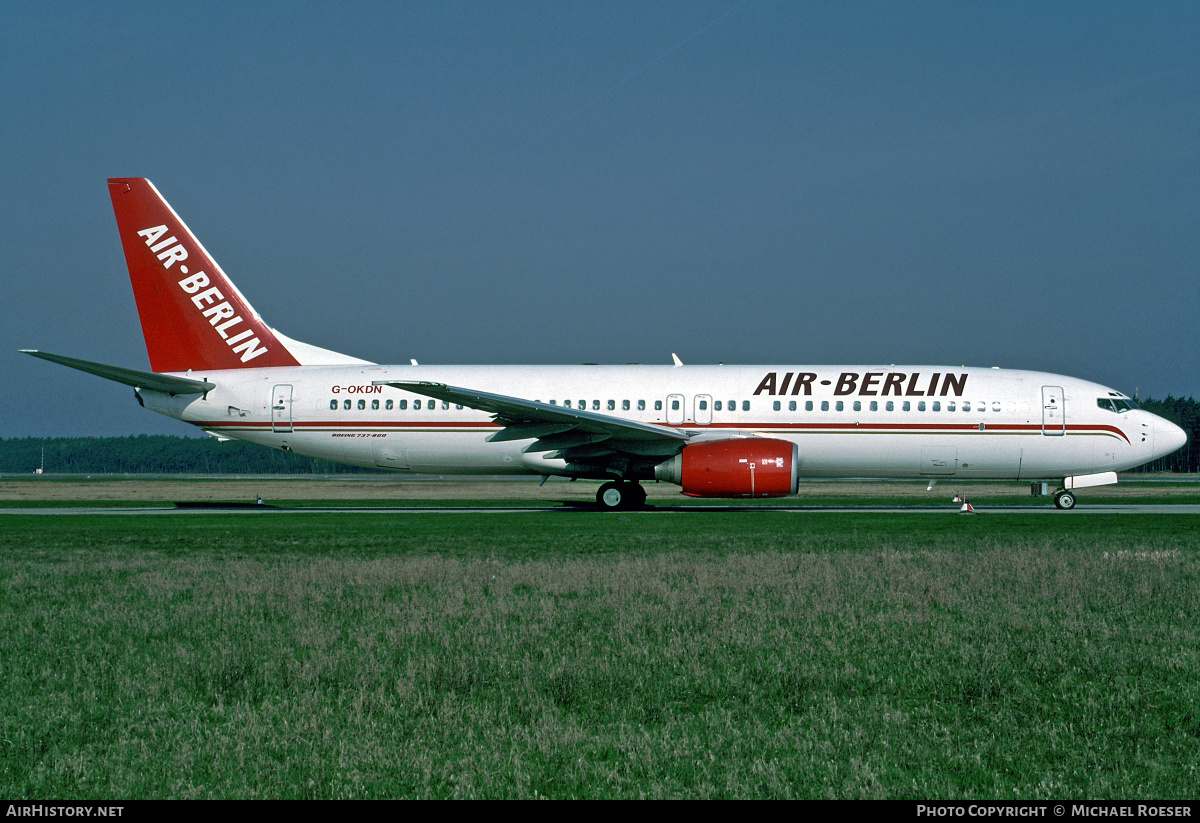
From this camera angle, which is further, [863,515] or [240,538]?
[863,515]

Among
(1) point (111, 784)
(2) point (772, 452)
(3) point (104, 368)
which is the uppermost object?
(3) point (104, 368)

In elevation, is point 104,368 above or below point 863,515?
above

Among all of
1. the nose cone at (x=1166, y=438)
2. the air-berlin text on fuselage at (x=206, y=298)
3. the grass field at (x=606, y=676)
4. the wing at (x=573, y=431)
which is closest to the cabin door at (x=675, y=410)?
the wing at (x=573, y=431)

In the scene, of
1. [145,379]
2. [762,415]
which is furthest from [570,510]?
[145,379]

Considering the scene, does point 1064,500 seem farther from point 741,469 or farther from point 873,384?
point 741,469

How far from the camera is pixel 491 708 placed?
21.4 ft

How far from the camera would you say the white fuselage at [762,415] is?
26562 mm

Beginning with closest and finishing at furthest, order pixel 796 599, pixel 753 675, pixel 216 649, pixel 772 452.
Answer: pixel 753 675
pixel 216 649
pixel 796 599
pixel 772 452

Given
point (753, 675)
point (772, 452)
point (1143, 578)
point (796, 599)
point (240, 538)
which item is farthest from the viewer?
point (772, 452)

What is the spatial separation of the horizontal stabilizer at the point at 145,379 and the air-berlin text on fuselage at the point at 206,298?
165 cm

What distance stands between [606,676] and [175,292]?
979 inches
